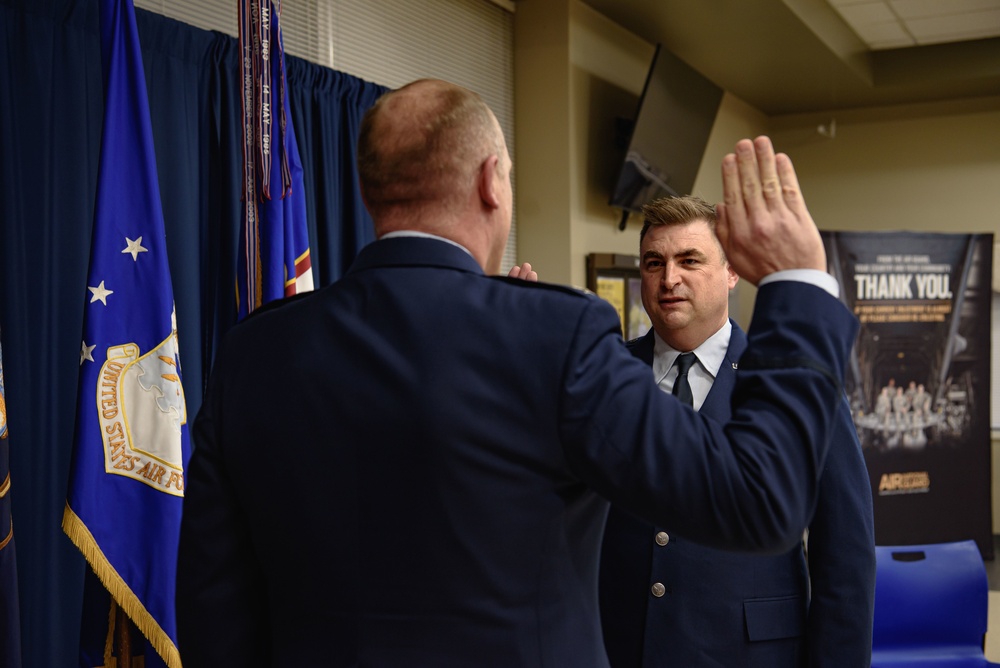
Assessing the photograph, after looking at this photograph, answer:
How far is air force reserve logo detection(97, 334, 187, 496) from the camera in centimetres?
237

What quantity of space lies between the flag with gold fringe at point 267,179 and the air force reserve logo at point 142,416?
362 millimetres

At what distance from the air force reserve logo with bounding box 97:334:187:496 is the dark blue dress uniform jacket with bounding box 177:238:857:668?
1.42 meters

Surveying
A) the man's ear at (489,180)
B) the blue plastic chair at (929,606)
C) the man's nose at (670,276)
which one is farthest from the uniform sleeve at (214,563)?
the blue plastic chair at (929,606)

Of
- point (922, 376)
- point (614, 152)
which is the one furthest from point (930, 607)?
point (922, 376)

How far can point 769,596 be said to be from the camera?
1.75m

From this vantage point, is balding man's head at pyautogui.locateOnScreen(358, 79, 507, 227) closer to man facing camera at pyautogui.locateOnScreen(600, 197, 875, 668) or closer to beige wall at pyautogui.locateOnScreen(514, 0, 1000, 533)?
man facing camera at pyautogui.locateOnScreen(600, 197, 875, 668)

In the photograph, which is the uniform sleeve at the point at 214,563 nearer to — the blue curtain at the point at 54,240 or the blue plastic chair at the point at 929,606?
the blue curtain at the point at 54,240

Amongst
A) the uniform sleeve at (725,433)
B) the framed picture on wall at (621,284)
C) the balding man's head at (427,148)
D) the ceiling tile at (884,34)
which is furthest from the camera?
the ceiling tile at (884,34)

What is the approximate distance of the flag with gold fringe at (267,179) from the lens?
262cm

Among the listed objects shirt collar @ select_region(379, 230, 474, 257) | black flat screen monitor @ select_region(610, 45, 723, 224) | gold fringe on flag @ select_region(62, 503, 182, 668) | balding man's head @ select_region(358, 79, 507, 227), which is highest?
black flat screen monitor @ select_region(610, 45, 723, 224)

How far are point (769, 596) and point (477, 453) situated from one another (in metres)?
0.99

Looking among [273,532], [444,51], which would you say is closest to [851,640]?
[273,532]

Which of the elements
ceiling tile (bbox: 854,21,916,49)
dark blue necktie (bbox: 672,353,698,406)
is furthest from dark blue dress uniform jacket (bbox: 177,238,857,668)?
ceiling tile (bbox: 854,21,916,49)

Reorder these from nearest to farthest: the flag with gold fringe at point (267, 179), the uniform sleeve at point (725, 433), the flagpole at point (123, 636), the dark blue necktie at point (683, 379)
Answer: the uniform sleeve at point (725, 433)
the dark blue necktie at point (683, 379)
the flagpole at point (123, 636)
the flag with gold fringe at point (267, 179)
